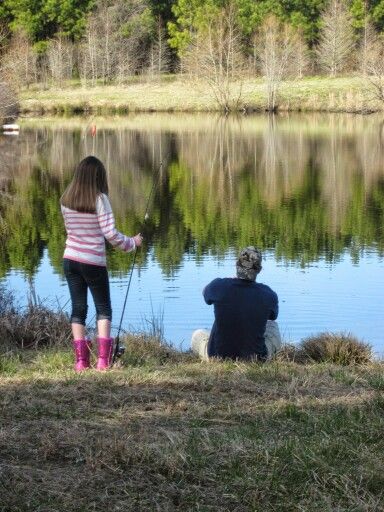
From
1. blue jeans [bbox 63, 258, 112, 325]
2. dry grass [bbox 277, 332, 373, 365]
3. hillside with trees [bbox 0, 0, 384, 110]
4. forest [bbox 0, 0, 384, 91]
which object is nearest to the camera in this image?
blue jeans [bbox 63, 258, 112, 325]

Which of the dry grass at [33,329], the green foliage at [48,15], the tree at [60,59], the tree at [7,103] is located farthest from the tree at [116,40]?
the dry grass at [33,329]

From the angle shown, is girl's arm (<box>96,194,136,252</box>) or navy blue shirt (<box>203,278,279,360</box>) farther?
navy blue shirt (<box>203,278,279,360</box>)

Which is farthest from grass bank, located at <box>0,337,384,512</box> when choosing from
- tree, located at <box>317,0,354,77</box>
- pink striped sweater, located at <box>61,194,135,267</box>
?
tree, located at <box>317,0,354,77</box>

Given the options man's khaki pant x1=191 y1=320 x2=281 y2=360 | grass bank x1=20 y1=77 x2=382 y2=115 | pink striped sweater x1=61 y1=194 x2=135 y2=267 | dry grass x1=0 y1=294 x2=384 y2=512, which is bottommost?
grass bank x1=20 y1=77 x2=382 y2=115

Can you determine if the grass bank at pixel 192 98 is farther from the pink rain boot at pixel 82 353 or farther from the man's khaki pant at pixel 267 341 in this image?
the pink rain boot at pixel 82 353

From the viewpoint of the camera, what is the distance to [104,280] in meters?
5.88

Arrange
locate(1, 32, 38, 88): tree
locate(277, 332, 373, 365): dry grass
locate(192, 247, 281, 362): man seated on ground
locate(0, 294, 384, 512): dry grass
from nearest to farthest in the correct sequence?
locate(0, 294, 384, 512): dry grass, locate(192, 247, 281, 362): man seated on ground, locate(277, 332, 373, 365): dry grass, locate(1, 32, 38, 88): tree

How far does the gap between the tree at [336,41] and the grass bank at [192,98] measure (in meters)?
1.27

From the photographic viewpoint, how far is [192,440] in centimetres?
382

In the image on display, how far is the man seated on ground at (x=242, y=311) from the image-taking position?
6.05m

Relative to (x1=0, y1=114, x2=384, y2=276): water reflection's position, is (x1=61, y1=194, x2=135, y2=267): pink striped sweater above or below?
above

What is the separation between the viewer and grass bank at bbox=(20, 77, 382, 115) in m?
46.2

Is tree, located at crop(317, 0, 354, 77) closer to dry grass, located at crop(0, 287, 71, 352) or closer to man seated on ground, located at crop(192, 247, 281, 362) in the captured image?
dry grass, located at crop(0, 287, 71, 352)

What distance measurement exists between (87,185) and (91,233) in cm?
→ 28
